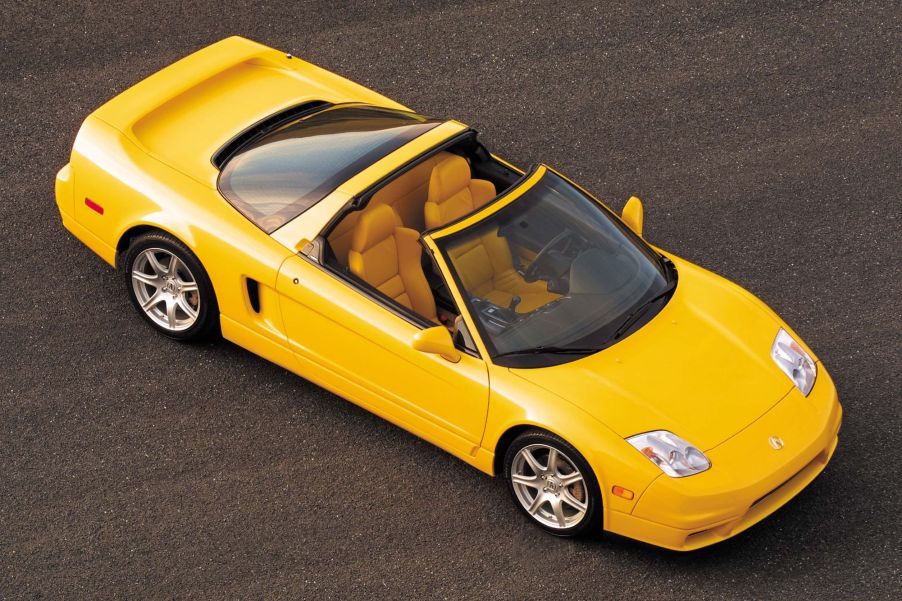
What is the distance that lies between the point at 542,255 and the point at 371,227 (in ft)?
3.37

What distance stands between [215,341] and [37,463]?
55.1 inches

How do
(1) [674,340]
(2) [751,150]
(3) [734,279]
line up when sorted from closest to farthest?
(1) [674,340], (3) [734,279], (2) [751,150]

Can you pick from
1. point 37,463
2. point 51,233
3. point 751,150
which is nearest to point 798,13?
point 751,150

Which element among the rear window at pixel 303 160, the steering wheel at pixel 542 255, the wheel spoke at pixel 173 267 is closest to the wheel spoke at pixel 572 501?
the steering wheel at pixel 542 255

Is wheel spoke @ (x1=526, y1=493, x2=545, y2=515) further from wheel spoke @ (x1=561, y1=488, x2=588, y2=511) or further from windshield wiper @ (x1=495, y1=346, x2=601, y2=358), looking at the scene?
windshield wiper @ (x1=495, y1=346, x2=601, y2=358)

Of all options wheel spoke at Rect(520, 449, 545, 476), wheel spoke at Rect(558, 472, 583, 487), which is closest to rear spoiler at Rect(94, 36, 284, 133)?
wheel spoke at Rect(520, 449, 545, 476)

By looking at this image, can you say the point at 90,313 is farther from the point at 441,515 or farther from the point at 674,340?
the point at 674,340

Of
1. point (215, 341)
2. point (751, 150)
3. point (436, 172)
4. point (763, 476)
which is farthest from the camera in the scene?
point (751, 150)

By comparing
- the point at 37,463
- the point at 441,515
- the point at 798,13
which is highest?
the point at 798,13

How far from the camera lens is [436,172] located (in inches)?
314

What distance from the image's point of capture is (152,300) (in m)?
8.41

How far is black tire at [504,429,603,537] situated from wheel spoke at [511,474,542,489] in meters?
0.03

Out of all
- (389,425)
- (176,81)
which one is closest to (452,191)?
(389,425)

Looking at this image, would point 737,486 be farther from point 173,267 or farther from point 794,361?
point 173,267
